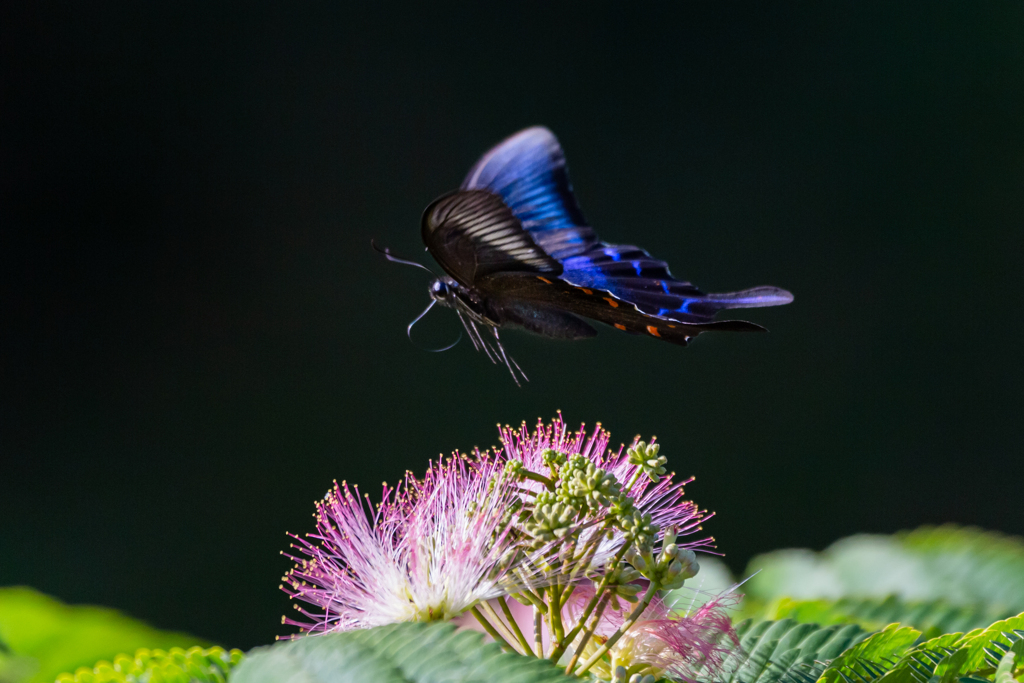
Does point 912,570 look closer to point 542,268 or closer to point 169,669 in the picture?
point 542,268

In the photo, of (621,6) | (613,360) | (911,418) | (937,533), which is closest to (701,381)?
(613,360)

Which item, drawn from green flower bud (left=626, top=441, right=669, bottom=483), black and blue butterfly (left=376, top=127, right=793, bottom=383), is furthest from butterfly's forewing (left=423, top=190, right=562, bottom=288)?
green flower bud (left=626, top=441, right=669, bottom=483)

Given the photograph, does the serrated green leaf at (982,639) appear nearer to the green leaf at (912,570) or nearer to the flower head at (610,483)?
the flower head at (610,483)

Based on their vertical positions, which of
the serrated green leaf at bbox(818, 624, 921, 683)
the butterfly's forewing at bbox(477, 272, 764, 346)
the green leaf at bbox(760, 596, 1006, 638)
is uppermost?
the butterfly's forewing at bbox(477, 272, 764, 346)

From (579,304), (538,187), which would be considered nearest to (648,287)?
(579,304)

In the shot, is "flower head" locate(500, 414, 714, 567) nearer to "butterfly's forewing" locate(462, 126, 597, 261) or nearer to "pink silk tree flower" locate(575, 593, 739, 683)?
"pink silk tree flower" locate(575, 593, 739, 683)
